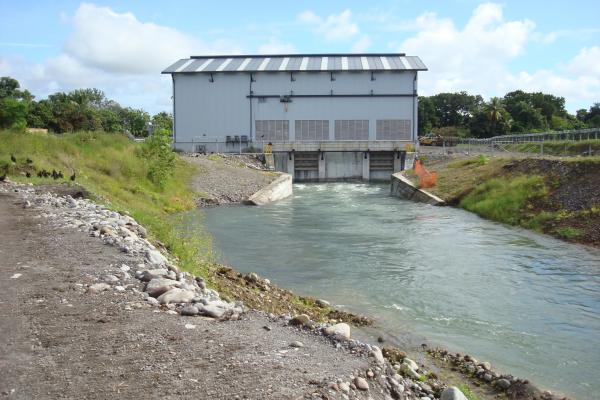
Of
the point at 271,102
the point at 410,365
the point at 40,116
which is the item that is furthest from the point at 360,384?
the point at 40,116

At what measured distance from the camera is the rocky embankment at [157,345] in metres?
4.87

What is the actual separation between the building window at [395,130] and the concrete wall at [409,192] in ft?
44.3

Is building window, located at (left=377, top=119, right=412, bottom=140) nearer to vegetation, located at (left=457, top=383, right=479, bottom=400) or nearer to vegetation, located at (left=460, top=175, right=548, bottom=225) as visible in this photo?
vegetation, located at (left=460, top=175, right=548, bottom=225)

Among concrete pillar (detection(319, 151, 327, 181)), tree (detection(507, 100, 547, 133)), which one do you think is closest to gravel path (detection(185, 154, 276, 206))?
concrete pillar (detection(319, 151, 327, 181))

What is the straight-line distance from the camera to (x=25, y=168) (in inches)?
855

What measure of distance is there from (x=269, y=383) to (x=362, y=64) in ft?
179

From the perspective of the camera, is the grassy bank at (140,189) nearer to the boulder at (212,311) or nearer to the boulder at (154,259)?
the boulder at (154,259)

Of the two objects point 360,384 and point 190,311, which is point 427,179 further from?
point 360,384

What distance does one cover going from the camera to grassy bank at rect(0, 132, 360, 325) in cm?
1045

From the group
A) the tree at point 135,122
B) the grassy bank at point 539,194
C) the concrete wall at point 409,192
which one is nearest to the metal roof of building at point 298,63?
the concrete wall at point 409,192

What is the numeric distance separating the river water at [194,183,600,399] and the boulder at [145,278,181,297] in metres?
3.82

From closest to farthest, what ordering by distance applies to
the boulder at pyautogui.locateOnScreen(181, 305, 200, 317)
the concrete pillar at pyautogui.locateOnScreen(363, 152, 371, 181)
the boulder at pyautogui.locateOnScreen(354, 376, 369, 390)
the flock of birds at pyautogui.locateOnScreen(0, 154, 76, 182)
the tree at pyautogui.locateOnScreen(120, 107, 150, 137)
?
the boulder at pyautogui.locateOnScreen(354, 376, 369, 390) → the boulder at pyautogui.locateOnScreen(181, 305, 200, 317) → the flock of birds at pyautogui.locateOnScreen(0, 154, 76, 182) → the concrete pillar at pyautogui.locateOnScreen(363, 152, 371, 181) → the tree at pyautogui.locateOnScreen(120, 107, 150, 137)

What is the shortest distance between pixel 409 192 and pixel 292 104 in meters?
23.2

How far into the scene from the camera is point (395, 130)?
55.0 meters
